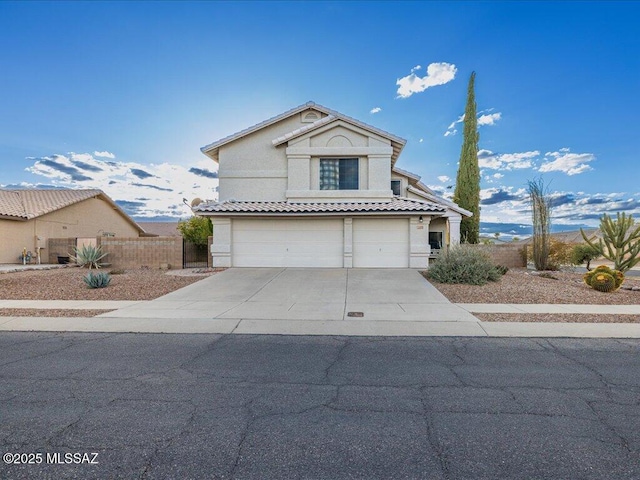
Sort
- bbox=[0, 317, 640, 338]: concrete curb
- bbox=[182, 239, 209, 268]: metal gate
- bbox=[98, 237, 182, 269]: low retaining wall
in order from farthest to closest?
1. bbox=[182, 239, 209, 268]: metal gate
2. bbox=[98, 237, 182, 269]: low retaining wall
3. bbox=[0, 317, 640, 338]: concrete curb

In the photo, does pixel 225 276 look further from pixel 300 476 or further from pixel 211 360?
pixel 300 476

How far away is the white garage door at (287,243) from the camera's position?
1725 centimetres

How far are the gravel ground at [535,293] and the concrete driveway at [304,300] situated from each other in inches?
32.8

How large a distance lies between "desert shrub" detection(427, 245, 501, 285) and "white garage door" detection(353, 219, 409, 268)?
298cm

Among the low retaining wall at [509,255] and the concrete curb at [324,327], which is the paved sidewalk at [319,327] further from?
the low retaining wall at [509,255]

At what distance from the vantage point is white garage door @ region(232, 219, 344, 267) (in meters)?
17.2

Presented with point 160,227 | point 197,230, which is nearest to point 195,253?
point 197,230

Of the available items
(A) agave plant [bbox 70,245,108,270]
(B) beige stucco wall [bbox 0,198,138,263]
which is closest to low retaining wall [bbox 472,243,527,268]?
(A) agave plant [bbox 70,245,108,270]

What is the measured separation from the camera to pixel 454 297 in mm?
11086

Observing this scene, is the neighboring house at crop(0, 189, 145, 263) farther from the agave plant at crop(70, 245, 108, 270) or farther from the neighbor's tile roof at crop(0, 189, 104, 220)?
the agave plant at crop(70, 245, 108, 270)

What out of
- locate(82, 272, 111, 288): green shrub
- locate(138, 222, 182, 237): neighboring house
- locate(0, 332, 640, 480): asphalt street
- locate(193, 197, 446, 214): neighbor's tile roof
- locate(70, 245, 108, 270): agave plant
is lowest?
locate(0, 332, 640, 480): asphalt street

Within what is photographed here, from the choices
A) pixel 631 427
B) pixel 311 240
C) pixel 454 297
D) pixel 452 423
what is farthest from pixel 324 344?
pixel 311 240

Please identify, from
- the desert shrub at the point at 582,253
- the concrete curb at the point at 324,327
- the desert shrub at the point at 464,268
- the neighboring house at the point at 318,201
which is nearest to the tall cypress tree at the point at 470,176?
the neighboring house at the point at 318,201

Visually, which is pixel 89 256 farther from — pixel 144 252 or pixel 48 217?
pixel 48 217
